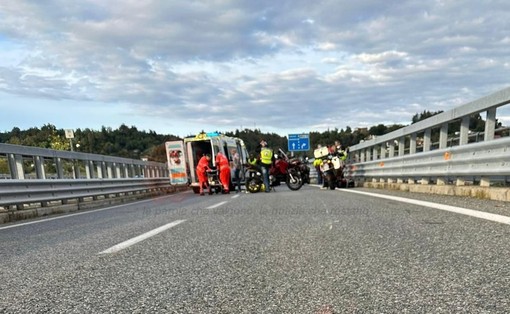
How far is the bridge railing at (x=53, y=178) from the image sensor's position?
8.93 meters

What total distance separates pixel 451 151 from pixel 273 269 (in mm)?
6652

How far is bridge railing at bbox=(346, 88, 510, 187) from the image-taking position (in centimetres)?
657

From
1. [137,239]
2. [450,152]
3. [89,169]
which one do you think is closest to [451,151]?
[450,152]

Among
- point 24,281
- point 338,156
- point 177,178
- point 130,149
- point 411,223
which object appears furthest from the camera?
point 130,149

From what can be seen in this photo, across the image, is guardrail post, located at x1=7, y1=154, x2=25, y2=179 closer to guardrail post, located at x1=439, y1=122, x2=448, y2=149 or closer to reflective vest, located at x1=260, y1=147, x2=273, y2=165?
reflective vest, located at x1=260, y1=147, x2=273, y2=165

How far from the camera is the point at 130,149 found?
11475cm

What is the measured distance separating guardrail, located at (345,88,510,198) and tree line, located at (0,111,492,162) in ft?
130

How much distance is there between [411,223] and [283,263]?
88.1 inches

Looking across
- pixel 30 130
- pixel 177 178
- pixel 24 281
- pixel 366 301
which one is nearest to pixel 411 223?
pixel 366 301

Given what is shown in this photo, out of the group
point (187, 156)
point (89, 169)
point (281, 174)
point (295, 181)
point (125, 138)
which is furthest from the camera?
point (125, 138)

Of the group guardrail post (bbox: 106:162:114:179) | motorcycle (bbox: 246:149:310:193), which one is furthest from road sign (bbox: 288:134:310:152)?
guardrail post (bbox: 106:162:114:179)

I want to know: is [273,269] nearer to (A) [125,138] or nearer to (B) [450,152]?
(B) [450,152]

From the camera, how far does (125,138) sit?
118 metres

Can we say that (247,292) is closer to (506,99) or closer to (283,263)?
(283,263)
